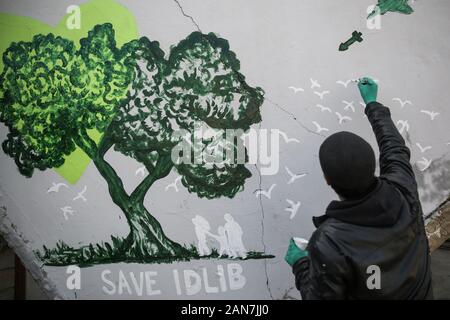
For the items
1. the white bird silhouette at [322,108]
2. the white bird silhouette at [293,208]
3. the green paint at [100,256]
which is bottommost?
the green paint at [100,256]

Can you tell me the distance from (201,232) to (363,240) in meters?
1.07

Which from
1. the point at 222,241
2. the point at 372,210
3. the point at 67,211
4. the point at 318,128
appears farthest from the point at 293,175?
the point at 67,211

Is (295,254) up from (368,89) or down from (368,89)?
down

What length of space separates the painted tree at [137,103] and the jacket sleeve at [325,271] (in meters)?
0.89

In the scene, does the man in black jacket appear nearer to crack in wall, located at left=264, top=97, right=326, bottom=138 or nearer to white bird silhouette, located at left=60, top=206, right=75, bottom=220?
crack in wall, located at left=264, top=97, right=326, bottom=138

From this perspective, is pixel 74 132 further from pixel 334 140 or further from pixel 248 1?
pixel 334 140

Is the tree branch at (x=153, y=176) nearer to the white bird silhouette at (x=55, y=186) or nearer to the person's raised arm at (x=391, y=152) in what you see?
the white bird silhouette at (x=55, y=186)

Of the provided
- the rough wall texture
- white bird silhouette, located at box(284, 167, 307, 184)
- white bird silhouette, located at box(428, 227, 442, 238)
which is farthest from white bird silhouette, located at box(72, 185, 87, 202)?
white bird silhouette, located at box(428, 227, 442, 238)

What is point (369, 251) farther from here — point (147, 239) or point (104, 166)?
point (104, 166)

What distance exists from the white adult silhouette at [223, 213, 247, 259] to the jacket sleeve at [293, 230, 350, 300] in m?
0.84

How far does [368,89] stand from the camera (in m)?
1.92

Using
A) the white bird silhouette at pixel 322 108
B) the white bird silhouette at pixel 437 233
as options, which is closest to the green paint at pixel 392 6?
the white bird silhouette at pixel 322 108

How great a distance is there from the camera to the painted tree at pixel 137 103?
2160 mm
